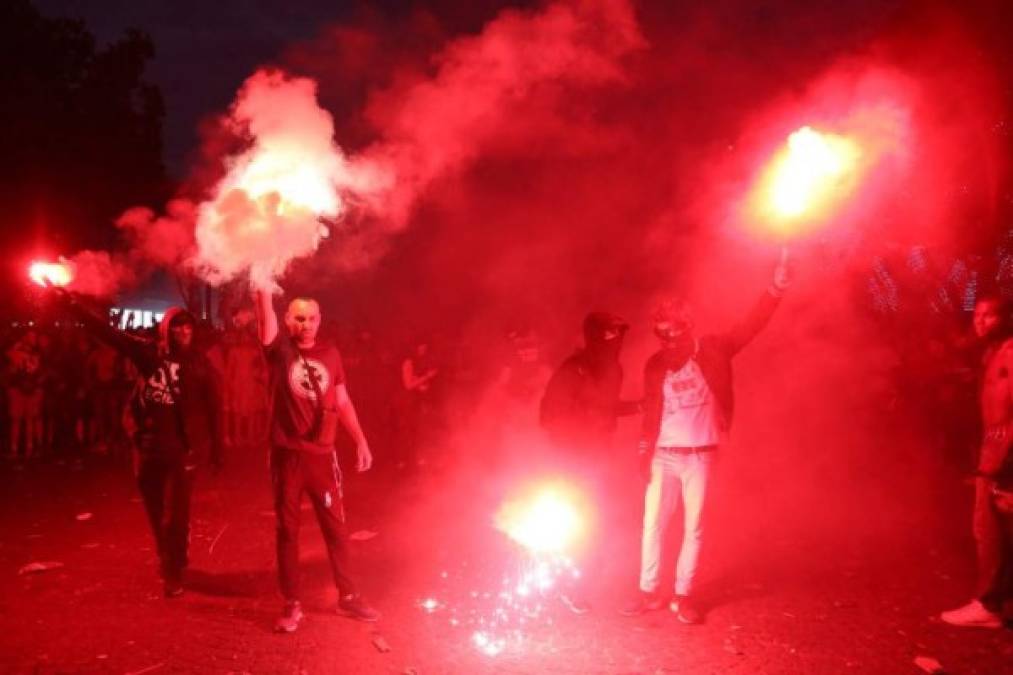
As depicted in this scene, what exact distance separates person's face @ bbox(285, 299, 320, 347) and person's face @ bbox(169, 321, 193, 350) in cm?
112

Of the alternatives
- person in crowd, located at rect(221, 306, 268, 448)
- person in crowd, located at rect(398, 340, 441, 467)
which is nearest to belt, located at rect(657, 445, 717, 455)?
person in crowd, located at rect(398, 340, 441, 467)

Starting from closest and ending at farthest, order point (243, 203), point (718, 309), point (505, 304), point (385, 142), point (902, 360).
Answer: point (243, 203) → point (385, 142) → point (902, 360) → point (718, 309) → point (505, 304)

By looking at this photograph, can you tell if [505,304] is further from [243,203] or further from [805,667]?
[805,667]

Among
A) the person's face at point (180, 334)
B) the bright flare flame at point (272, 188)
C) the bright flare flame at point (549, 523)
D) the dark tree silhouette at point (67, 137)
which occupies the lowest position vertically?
the bright flare flame at point (549, 523)

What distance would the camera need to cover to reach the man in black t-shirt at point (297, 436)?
4676 millimetres

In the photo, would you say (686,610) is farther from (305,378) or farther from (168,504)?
(168,504)

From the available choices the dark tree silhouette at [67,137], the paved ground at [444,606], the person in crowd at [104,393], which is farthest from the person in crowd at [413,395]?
the dark tree silhouette at [67,137]

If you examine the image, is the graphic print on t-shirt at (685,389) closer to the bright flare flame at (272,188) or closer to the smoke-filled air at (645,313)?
the smoke-filled air at (645,313)

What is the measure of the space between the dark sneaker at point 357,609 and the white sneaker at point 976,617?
3838mm

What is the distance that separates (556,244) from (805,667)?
944 cm

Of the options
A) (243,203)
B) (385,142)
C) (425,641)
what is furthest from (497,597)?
(385,142)

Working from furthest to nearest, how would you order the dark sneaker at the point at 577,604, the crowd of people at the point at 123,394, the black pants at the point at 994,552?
the crowd of people at the point at 123,394 → the dark sneaker at the point at 577,604 → the black pants at the point at 994,552

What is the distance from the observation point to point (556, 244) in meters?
13.0

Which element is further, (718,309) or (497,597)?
(718,309)
